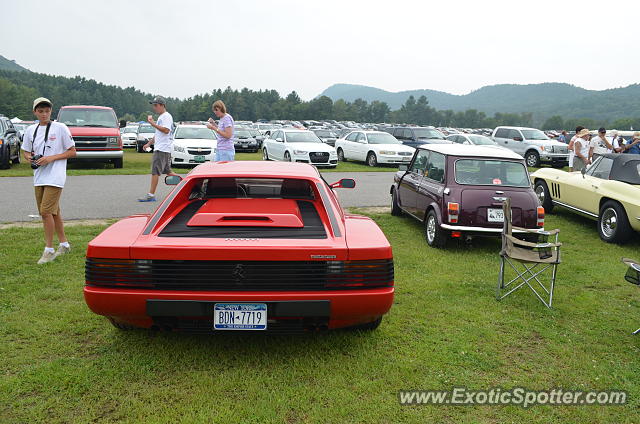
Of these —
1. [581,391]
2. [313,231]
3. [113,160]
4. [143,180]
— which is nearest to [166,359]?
[313,231]

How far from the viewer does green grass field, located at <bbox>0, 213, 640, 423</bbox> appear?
10.3 feet

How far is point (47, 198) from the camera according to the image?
19.2 ft

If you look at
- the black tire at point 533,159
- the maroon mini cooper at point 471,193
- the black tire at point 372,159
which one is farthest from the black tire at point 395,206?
the black tire at point 533,159

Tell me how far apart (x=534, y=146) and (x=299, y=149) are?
11328 millimetres

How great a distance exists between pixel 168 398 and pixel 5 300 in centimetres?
253

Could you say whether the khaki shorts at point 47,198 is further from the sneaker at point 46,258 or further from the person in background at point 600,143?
the person in background at point 600,143

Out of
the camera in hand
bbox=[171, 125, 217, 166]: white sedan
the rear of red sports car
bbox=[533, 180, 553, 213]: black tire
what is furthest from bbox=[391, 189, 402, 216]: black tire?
bbox=[171, 125, 217, 166]: white sedan

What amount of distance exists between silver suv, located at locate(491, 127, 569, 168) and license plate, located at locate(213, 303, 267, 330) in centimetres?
2228

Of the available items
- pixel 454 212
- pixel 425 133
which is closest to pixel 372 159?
pixel 425 133

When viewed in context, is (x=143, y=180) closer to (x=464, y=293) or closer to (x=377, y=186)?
(x=377, y=186)

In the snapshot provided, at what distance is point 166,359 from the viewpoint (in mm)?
3740

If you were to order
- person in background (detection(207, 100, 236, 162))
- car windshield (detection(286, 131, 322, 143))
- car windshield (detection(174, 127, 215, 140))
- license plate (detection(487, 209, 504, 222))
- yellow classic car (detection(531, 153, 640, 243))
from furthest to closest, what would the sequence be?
1. car windshield (detection(286, 131, 322, 143))
2. car windshield (detection(174, 127, 215, 140))
3. person in background (detection(207, 100, 236, 162))
4. yellow classic car (detection(531, 153, 640, 243))
5. license plate (detection(487, 209, 504, 222))

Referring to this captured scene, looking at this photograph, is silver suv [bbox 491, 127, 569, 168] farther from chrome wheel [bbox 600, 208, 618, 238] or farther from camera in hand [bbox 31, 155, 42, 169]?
camera in hand [bbox 31, 155, 42, 169]

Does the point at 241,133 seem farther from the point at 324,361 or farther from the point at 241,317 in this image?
the point at 241,317
